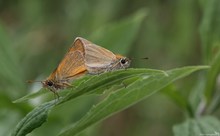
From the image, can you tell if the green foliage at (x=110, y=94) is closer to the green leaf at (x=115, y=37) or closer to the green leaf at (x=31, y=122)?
the green leaf at (x=31, y=122)

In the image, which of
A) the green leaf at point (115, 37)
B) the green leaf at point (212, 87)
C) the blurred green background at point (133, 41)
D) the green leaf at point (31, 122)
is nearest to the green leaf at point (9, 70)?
the green leaf at point (115, 37)

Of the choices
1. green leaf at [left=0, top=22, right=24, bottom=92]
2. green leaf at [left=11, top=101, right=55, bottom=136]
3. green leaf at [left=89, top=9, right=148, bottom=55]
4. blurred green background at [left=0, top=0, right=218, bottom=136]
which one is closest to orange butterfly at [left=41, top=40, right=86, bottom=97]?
green leaf at [left=11, top=101, right=55, bottom=136]

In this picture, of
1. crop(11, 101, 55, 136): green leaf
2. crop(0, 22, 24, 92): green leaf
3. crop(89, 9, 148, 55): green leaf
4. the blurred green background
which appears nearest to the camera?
crop(11, 101, 55, 136): green leaf

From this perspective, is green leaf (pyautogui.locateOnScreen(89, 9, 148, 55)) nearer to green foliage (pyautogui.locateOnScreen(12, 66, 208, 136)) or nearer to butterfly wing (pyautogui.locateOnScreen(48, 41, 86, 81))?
butterfly wing (pyautogui.locateOnScreen(48, 41, 86, 81))

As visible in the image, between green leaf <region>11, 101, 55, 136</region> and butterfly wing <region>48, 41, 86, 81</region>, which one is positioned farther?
butterfly wing <region>48, 41, 86, 81</region>

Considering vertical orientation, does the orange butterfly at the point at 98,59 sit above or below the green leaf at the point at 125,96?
above

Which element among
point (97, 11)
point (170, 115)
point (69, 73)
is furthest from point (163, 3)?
point (69, 73)

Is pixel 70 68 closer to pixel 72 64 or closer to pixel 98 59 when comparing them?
pixel 72 64

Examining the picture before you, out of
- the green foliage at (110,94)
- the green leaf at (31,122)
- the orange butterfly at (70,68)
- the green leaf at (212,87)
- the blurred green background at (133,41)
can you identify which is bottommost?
the green leaf at (31,122)
